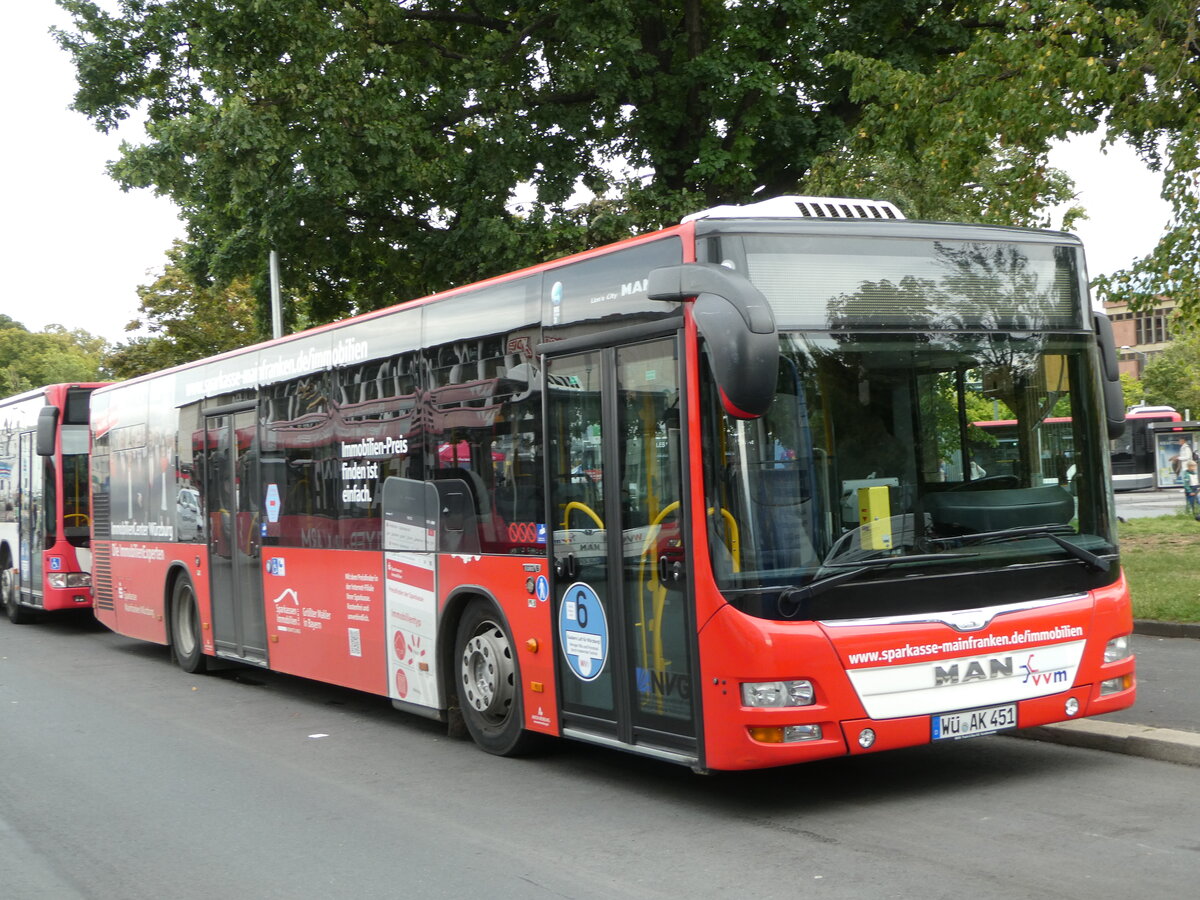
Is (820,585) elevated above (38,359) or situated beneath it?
situated beneath

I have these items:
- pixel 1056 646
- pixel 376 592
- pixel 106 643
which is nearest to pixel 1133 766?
pixel 1056 646

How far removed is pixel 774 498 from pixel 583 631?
1.68 metres

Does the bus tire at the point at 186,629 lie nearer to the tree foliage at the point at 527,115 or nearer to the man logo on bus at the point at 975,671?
the tree foliage at the point at 527,115

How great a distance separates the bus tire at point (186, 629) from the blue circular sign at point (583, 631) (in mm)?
7233

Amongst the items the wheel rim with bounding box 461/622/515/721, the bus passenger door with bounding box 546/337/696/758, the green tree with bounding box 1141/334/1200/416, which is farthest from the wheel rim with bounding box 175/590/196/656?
the green tree with bounding box 1141/334/1200/416

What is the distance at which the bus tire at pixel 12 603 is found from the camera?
21.1 metres

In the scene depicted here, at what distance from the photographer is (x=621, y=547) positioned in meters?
7.58

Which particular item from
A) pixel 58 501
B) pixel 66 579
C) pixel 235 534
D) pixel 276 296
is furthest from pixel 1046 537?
pixel 276 296

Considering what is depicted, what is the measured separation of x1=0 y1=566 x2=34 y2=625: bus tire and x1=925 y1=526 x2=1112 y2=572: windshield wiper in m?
17.5

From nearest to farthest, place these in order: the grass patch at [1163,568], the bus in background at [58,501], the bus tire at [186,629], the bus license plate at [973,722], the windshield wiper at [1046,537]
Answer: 1. the bus license plate at [973,722]
2. the windshield wiper at [1046,537]
3. the grass patch at [1163,568]
4. the bus tire at [186,629]
5. the bus in background at [58,501]

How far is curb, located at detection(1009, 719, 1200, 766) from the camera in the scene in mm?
7781

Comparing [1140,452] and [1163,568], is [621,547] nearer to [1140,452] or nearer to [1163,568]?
[1163,568]

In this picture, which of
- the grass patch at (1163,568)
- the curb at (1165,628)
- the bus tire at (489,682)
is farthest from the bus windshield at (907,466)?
the grass patch at (1163,568)

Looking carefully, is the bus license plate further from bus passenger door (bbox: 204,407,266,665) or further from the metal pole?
the metal pole
